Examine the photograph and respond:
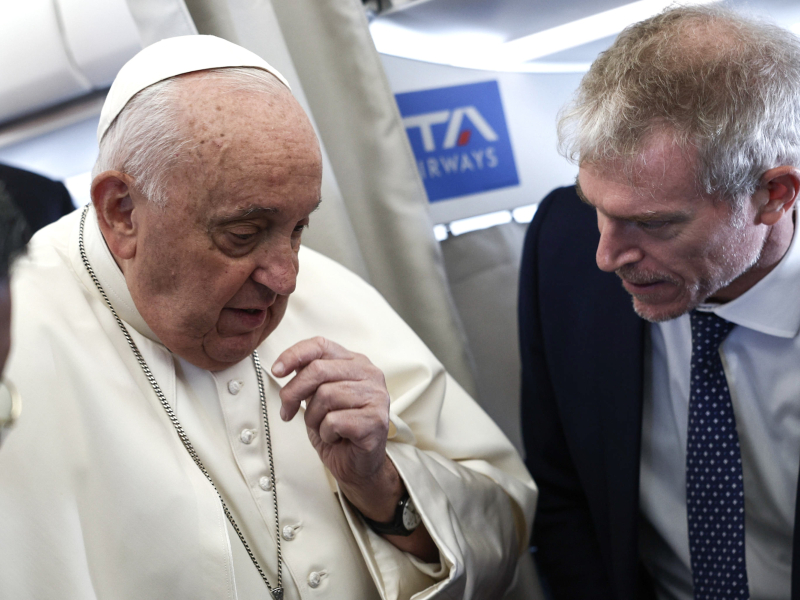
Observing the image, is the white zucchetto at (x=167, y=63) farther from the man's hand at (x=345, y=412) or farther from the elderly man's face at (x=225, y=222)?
the man's hand at (x=345, y=412)

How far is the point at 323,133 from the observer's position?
81.9 inches

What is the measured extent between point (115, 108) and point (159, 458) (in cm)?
59

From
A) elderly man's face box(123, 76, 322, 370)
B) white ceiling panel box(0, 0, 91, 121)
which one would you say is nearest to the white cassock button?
elderly man's face box(123, 76, 322, 370)

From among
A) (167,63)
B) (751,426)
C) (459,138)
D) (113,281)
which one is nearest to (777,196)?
(751,426)

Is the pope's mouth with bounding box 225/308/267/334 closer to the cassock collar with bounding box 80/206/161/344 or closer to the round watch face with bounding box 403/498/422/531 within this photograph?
the cassock collar with bounding box 80/206/161/344

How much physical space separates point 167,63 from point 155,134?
143 millimetres

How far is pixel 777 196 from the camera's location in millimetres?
1551

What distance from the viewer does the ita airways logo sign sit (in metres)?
2.38

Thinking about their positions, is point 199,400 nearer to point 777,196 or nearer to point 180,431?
point 180,431

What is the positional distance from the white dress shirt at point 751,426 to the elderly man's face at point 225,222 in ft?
3.23

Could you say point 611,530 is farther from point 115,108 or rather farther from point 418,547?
point 115,108

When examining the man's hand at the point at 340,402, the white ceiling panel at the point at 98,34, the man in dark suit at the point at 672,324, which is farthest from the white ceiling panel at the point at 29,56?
the man in dark suit at the point at 672,324

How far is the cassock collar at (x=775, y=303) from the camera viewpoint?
1.60 m

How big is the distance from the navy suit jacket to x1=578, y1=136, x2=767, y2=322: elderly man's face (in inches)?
8.3
